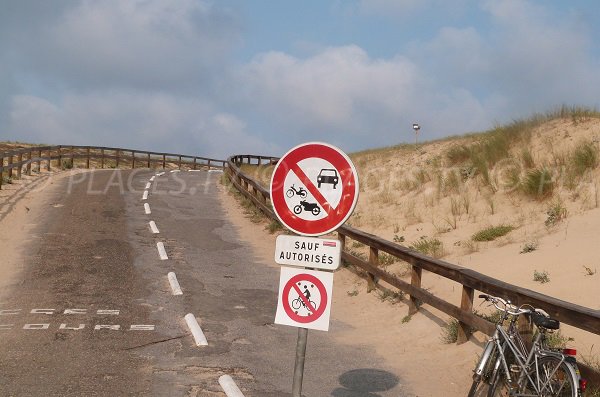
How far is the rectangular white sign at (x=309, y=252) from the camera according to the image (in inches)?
192

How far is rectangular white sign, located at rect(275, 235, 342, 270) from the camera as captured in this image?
4.88 meters

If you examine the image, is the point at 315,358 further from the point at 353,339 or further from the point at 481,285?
the point at 481,285

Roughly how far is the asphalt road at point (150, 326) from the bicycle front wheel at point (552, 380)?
1.57 m

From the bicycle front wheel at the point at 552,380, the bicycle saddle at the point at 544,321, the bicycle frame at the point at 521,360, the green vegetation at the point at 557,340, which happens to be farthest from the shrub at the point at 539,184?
the bicycle front wheel at the point at 552,380

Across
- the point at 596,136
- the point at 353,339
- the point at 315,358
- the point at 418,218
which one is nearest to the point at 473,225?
the point at 418,218

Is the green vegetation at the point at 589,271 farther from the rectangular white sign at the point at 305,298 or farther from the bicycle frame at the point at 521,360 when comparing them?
the rectangular white sign at the point at 305,298

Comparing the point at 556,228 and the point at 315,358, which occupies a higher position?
the point at 556,228

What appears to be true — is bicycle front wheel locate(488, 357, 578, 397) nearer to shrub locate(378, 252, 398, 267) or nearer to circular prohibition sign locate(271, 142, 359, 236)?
circular prohibition sign locate(271, 142, 359, 236)

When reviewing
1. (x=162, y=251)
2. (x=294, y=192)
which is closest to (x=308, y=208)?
(x=294, y=192)

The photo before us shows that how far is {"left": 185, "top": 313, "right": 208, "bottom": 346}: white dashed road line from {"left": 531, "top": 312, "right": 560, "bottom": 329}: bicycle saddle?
4.18 meters

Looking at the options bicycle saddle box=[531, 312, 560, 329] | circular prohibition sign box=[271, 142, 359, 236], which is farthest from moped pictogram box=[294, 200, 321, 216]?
bicycle saddle box=[531, 312, 560, 329]

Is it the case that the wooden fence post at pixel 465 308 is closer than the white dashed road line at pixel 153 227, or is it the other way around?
the wooden fence post at pixel 465 308

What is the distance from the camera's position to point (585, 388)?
549 cm

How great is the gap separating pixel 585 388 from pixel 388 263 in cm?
717
